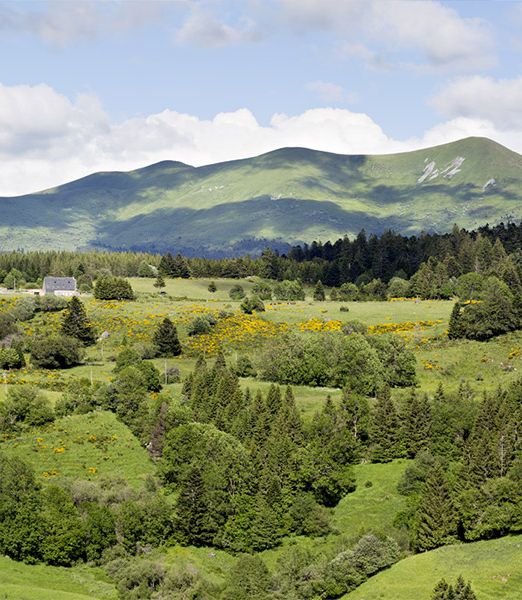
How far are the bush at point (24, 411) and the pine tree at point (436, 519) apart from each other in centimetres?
4902

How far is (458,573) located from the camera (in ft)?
197

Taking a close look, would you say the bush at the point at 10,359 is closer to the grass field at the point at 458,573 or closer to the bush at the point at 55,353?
the bush at the point at 55,353

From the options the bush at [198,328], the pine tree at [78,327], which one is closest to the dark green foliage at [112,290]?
the pine tree at [78,327]

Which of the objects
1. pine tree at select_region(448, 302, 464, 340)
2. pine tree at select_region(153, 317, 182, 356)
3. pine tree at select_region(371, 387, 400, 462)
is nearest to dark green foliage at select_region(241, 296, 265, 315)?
pine tree at select_region(153, 317, 182, 356)

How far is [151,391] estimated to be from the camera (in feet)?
383

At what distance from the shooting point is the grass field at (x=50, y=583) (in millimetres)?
58875

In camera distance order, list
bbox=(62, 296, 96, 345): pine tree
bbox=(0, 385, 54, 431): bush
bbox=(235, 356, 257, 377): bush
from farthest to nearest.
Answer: bbox=(62, 296, 96, 345): pine tree
bbox=(235, 356, 257, 377): bush
bbox=(0, 385, 54, 431): bush

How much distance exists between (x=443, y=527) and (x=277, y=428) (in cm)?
2529

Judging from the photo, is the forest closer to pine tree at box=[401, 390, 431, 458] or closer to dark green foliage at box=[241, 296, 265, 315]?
pine tree at box=[401, 390, 431, 458]

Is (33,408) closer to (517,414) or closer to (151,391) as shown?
(151,391)

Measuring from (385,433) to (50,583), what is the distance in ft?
136

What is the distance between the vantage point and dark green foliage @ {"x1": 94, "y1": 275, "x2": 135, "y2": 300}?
18988cm

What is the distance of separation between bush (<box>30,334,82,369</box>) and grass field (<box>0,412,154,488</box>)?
3521cm

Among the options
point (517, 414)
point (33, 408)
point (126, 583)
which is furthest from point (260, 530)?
point (33, 408)
